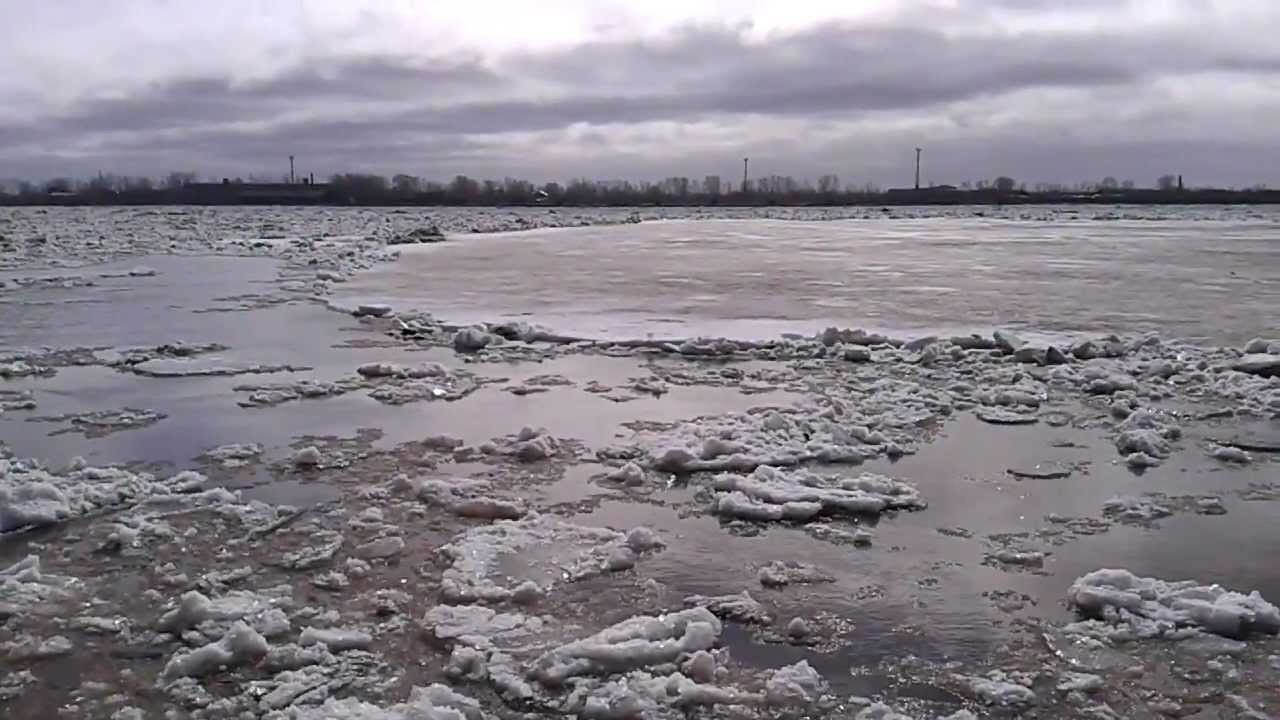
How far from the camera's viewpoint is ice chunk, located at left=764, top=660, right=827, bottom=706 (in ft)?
12.1

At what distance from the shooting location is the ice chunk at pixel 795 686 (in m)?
3.69

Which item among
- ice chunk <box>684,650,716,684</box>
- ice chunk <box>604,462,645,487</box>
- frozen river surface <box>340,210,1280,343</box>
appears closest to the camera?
ice chunk <box>684,650,716,684</box>

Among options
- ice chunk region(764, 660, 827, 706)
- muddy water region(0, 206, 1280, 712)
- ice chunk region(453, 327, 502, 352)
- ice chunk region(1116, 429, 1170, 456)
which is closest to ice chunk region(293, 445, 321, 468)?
muddy water region(0, 206, 1280, 712)

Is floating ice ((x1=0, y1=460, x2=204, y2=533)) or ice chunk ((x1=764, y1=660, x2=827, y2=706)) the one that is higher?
floating ice ((x1=0, y1=460, x2=204, y2=533))

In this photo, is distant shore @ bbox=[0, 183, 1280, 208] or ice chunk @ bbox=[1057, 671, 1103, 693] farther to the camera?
distant shore @ bbox=[0, 183, 1280, 208]

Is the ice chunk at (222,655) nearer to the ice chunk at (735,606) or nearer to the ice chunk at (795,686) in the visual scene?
the ice chunk at (735,606)

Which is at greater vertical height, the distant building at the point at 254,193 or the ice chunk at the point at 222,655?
the distant building at the point at 254,193

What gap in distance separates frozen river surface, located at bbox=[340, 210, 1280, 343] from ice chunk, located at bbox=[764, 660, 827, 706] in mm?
9452

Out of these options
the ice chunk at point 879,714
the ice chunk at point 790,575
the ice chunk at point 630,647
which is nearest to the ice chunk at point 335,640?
the ice chunk at point 630,647

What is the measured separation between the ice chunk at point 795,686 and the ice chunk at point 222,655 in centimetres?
198

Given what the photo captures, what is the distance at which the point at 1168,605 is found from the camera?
4438mm

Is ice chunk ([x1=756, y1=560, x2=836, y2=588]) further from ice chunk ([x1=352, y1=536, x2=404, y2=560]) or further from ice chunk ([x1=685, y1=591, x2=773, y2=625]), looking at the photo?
ice chunk ([x1=352, y1=536, x2=404, y2=560])

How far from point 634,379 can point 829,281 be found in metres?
11.5

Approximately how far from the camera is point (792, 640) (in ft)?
13.7
